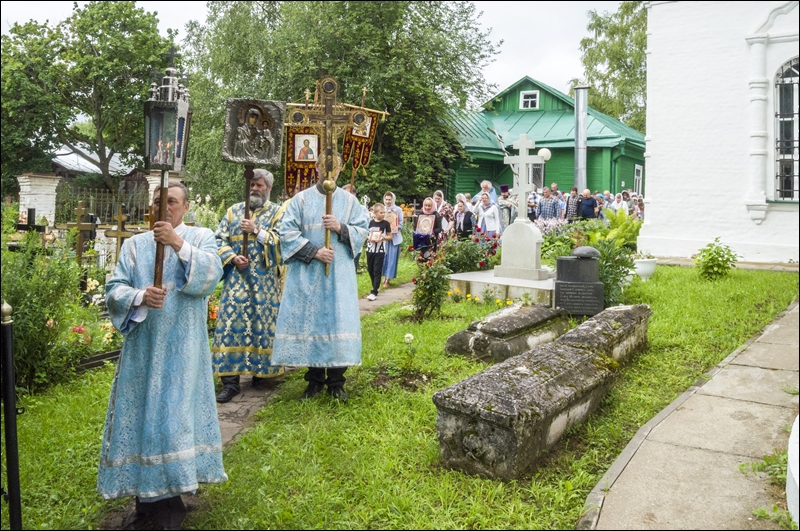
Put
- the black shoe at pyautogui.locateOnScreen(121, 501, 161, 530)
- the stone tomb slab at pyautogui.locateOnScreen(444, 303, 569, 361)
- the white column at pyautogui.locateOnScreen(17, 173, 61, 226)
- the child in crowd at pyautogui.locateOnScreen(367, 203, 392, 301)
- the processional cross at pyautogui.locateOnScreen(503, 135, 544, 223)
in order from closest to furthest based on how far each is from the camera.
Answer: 1. the black shoe at pyautogui.locateOnScreen(121, 501, 161, 530)
2. the stone tomb slab at pyautogui.locateOnScreen(444, 303, 569, 361)
3. the white column at pyautogui.locateOnScreen(17, 173, 61, 226)
4. the processional cross at pyautogui.locateOnScreen(503, 135, 544, 223)
5. the child in crowd at pyautogui.locateOnScreen(367, 203, 392, 301)

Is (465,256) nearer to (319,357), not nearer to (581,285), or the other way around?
(581,285)

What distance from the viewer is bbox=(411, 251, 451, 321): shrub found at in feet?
25.9

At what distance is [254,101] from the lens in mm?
4953

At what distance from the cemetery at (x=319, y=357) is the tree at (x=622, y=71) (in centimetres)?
543

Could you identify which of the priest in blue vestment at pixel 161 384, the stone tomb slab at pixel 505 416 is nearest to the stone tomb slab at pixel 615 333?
the stone tomb slab at pixel 505 416

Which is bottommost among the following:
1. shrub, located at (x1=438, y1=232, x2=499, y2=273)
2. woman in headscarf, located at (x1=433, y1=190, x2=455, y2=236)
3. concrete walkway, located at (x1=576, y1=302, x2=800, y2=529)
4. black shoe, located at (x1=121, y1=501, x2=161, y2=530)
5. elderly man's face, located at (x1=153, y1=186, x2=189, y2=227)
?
black shoe, located at (x1=121, y1=501, x2=161, y2=530)

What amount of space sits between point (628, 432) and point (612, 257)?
4106mm

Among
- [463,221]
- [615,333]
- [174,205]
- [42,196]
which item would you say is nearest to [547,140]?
[463,221]

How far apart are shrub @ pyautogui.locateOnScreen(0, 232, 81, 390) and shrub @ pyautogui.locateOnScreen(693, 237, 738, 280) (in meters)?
7.24

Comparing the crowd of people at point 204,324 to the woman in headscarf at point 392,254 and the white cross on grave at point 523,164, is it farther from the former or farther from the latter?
the woman in headscarf at point 392,254

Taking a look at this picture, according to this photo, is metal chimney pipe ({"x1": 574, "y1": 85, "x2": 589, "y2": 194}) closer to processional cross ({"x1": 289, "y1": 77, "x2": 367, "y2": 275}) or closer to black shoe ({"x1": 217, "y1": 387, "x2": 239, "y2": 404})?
processional cross ({"x1": 289, "y1": 77, "x2": 367, "y2": 275})

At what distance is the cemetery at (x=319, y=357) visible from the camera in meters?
3.16

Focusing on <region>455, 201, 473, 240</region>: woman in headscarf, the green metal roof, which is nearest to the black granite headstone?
<region>455, 201, 473, 240</region>: woman in headscarf

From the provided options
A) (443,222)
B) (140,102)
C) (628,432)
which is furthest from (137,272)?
(443,222)
